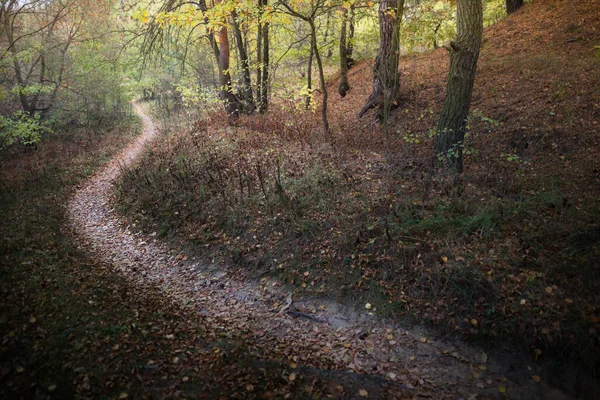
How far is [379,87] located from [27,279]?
1147cm

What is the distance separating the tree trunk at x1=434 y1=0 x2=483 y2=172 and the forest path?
14.5 feet

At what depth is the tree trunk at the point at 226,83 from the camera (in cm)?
1305

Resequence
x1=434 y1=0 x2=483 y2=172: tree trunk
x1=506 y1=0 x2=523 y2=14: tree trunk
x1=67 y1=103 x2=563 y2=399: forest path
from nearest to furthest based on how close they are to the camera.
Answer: x1=67 y1=103 x2=563 y2=399: forest path → x1=434 y1=0 x2=483 y2=172: tree trunk → x1=506 y1=0 x2=523 y2=14: tree trunk

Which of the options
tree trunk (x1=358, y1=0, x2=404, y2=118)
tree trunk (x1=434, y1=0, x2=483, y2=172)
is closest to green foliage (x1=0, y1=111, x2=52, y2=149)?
tree trunk (x1=358, y1=0, x2=404, y2=118)

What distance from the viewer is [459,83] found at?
7.26 metres

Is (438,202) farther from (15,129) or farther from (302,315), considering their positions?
(15,129)

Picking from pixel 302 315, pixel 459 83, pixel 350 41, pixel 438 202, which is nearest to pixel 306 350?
pixel 302 315

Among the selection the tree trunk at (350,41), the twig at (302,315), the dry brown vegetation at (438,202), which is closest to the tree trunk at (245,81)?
the dry brown vegetation at (438,202)

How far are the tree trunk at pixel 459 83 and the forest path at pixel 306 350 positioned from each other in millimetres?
4424

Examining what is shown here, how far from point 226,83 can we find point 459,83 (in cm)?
941

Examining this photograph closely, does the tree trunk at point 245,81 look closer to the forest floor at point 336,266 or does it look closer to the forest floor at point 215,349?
the forest floor at point 336,266

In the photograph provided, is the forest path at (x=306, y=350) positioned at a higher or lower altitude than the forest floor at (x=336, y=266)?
lower

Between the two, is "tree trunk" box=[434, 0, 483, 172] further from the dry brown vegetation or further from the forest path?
the forest path

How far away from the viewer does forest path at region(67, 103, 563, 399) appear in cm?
413
